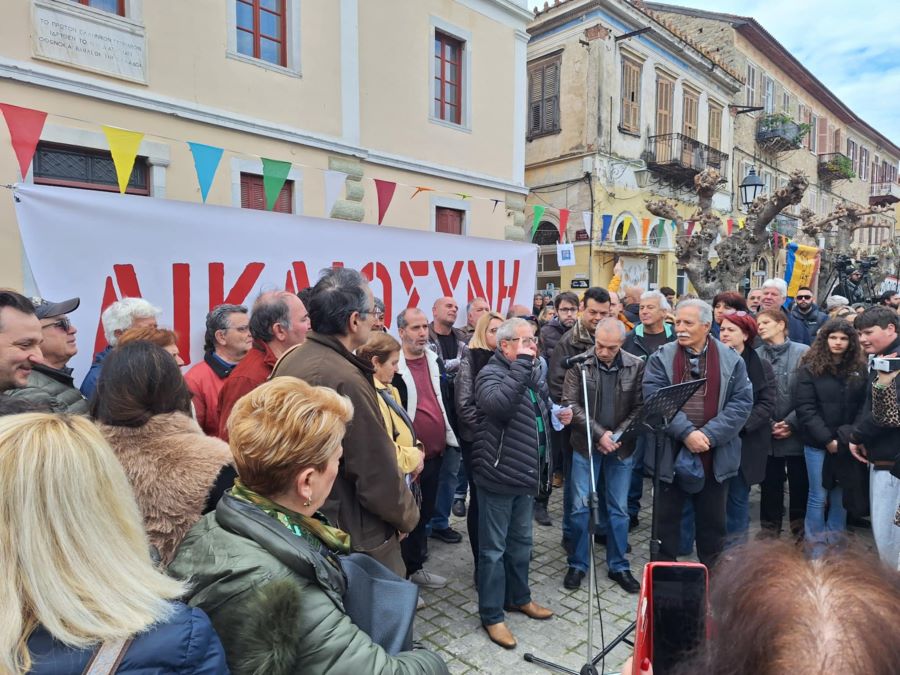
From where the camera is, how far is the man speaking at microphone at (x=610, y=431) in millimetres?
3668

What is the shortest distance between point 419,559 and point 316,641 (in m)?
2.45

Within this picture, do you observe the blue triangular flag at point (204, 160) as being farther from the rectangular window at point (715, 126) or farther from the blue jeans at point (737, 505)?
the rectangular window at point (715, 126)

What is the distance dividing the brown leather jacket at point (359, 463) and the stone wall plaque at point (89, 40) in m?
6.05

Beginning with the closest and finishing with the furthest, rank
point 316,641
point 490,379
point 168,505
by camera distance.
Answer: point 316,641, point 168,505, point 490,379

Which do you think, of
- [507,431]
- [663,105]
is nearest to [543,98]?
[663,105]

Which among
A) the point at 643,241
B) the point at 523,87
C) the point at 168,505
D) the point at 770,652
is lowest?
the point at 168,505

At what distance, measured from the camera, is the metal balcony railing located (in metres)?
16.9

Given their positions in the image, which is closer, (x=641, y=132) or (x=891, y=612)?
(x=891, y=612)

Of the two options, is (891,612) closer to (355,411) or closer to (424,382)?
(355,411)

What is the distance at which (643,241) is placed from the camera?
16.3 m

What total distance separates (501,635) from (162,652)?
2.44 meters

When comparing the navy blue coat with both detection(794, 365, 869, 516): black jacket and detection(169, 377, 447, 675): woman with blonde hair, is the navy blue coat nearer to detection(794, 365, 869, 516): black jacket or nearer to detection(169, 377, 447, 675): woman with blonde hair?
detection(169, 377, 447, 675): woman with blonde hair

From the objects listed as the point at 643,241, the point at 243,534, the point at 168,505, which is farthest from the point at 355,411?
the point at 643,241

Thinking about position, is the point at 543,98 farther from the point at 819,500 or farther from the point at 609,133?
the point at 819,500
